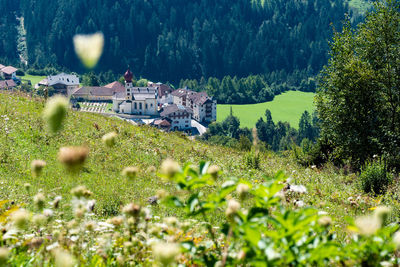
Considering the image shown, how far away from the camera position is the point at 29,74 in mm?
160500

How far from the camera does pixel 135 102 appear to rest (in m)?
128

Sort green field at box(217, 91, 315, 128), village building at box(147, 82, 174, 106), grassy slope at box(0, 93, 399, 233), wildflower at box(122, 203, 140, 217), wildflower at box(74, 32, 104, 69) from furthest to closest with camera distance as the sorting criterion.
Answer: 1. village building at box(147, 82, 174, 106)
2. green field at box(217, 91, 315, 128)
3. grassy slope at box(0, 93, 399, 233)
4. wildflower at box(122, 203, 140, 217)
5. wildflower at box(74, 32, 104, 69)

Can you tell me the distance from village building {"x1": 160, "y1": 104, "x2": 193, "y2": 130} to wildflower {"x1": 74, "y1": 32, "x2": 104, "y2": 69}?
11982cm

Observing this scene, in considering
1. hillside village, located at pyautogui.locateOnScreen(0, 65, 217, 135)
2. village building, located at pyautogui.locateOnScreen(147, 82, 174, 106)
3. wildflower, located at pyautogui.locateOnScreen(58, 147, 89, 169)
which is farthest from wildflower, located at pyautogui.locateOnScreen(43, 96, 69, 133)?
village building, located at pyautogui.locateOnScreen(147, 82, 174, 106)

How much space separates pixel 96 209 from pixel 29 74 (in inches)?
6751

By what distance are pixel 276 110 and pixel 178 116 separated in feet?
140

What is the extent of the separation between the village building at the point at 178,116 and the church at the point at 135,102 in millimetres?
5700

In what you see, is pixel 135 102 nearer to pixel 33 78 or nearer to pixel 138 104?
pixel 138 104

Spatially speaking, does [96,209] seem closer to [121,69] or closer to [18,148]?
[18,148]

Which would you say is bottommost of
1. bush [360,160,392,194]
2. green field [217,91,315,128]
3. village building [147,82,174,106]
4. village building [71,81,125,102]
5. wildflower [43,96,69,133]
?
green field [217,91,315,128]

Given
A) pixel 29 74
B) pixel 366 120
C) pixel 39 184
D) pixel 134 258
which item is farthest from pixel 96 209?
pixel 29 74

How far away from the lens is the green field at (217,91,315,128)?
5259 inches

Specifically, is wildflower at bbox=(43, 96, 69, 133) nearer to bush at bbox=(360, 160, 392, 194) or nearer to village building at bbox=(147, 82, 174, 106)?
bush at bbox=(360, 160, 392, 194)

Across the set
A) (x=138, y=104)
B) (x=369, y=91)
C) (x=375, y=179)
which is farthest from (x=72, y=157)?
(x=138, y=104)
